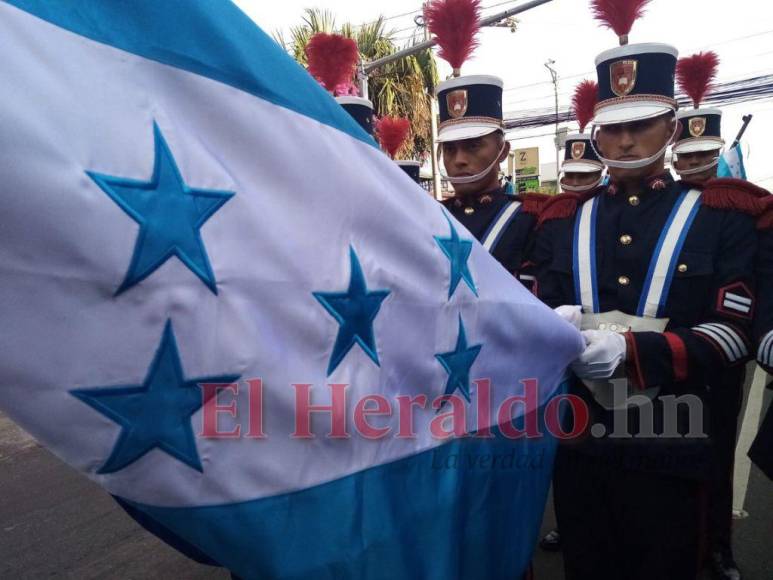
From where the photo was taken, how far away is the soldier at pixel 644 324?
1.76 m

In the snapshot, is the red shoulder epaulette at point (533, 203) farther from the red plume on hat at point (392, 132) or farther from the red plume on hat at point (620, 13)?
the red plume on hat at point (392, 132)

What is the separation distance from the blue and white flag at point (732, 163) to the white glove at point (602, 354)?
5.61m

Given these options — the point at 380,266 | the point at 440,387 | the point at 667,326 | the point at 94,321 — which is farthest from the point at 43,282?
the point at 667,326

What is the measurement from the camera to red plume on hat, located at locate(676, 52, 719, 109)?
10.6 ft

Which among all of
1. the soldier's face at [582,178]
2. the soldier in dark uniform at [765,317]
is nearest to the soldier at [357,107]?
the soldier in dark uniform at [765,317]

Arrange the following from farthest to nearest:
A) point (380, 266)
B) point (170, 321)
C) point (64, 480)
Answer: point (64, 480) < point (380, 266) < point (170, 321)

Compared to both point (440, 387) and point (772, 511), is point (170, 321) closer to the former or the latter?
point (440, 387)

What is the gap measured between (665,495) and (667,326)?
51 cm

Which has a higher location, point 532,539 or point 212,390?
point 212,390

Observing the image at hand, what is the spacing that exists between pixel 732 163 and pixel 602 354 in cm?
603

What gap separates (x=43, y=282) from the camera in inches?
33.8

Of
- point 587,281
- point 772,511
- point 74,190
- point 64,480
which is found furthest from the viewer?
point 64,480

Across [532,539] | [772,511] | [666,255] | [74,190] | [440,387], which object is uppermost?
[74,190]

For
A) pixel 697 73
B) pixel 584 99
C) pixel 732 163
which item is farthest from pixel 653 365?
pixel 732 163
